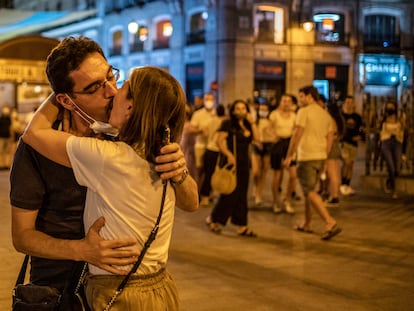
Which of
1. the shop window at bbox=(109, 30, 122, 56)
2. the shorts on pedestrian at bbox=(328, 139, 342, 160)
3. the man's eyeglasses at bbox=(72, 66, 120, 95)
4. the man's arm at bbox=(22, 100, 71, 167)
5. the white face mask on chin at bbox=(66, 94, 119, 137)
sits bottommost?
the shorts on pedestrian at bbox=(328, 139, 342, 160)

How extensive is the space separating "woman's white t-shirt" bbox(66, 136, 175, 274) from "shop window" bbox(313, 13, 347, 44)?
31.7 meters

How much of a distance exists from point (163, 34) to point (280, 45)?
645 cm

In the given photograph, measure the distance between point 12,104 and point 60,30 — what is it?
81.9 feet

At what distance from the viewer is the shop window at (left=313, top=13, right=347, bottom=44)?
3343 cm

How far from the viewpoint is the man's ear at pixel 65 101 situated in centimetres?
261

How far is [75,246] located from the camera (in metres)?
2.45

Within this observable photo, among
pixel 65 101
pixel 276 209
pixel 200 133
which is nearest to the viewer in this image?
pixel 65 101

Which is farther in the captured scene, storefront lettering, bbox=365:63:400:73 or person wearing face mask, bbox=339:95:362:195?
storefront lettering, bbox=365:63:400:73

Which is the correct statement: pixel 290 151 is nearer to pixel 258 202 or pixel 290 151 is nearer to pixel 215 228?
pixel 215 228

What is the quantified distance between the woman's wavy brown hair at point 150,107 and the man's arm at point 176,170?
46 millimetres

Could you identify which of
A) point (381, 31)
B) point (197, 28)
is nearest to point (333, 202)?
point (197, 28)

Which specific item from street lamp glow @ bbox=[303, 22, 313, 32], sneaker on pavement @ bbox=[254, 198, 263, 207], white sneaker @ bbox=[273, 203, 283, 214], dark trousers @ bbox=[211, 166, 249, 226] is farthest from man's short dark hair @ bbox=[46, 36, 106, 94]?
street lamp glow @ bbox=[303, 22, 313, 32]

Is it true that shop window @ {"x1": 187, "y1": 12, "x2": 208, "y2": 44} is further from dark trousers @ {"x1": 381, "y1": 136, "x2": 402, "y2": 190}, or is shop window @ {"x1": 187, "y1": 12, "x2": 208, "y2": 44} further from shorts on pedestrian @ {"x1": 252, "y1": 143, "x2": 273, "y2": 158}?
shorts on pedestrian @ {"x1": 252, "y1": 143, "x2": 273, "y2": 158}

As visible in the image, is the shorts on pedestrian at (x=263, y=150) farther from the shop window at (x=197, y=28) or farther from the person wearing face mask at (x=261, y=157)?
the shop window at (x=197, y=28)
